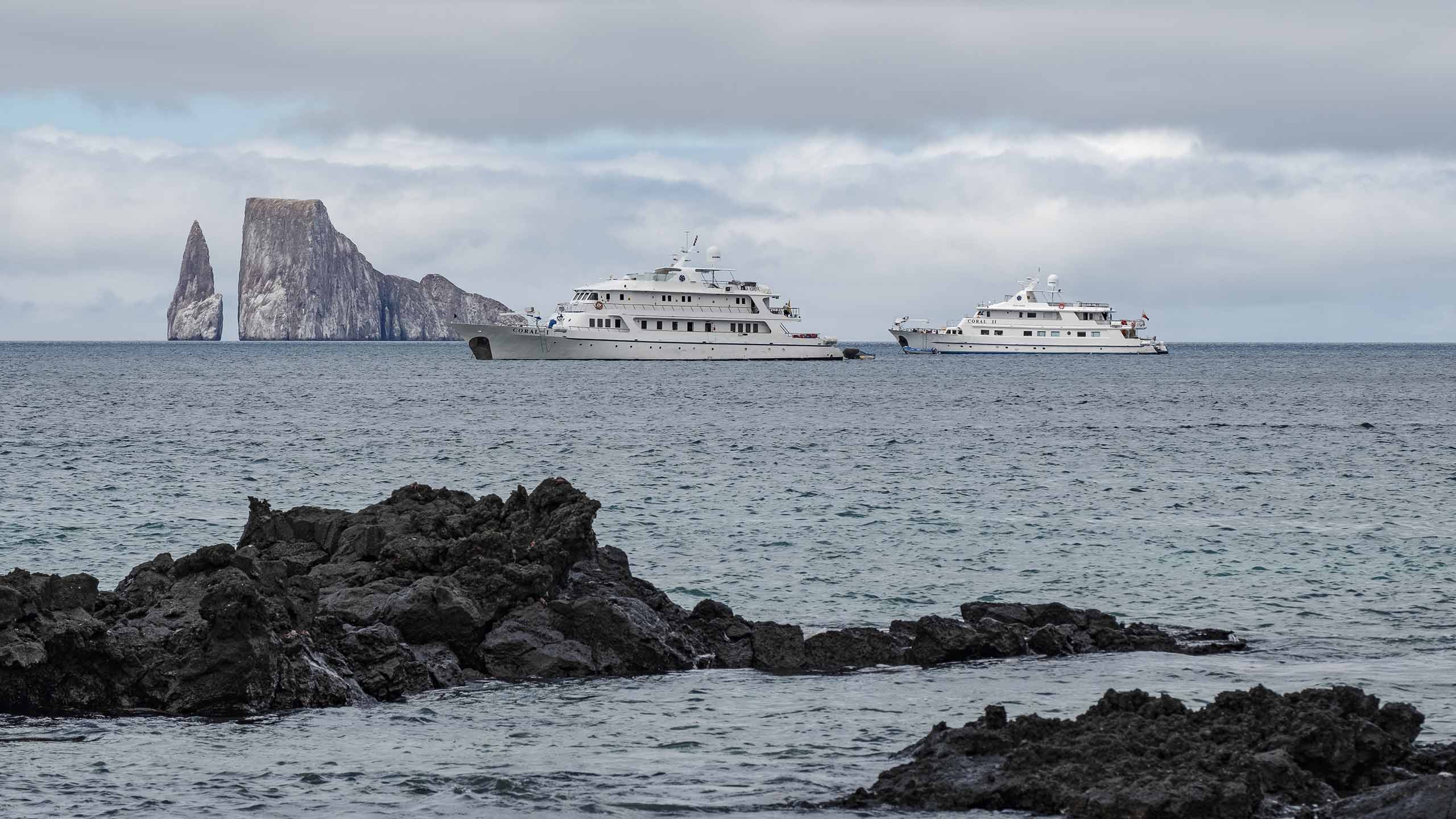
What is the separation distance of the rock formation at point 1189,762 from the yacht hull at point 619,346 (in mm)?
103719

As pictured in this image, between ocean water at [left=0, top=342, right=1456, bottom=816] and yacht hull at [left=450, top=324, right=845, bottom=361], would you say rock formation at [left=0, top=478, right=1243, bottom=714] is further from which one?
yacht hull at [left=450, top=324, right=845, bottom=361]

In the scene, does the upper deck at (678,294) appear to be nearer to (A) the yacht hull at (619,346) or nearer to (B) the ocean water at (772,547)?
(A) the yacht hull at (619,346)

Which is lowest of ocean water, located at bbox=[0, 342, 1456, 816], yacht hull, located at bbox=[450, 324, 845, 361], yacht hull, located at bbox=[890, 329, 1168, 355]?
ocean water, located at bbox=[0, 342, 1456, 816]

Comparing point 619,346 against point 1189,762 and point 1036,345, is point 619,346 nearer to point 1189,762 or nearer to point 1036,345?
point 1036,345

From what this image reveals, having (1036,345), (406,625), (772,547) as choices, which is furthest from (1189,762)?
(1036,345)

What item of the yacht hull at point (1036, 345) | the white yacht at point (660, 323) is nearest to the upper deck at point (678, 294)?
the white yacht at point (660, 323)

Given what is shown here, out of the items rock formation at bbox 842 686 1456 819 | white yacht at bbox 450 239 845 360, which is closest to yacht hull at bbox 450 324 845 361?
white yacht at bbox 450 239 845 360

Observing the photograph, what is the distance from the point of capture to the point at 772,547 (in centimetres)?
2439

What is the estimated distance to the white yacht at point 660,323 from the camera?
11362 centimetres

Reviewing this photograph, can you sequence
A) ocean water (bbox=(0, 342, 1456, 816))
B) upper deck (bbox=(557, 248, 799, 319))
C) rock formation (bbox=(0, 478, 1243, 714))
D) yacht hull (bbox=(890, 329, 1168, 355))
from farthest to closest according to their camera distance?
yacht hull (bbox=(890, 329, 1168, 355))
upper deck (bbox=(557, 248, 799, 319))
rock formation (bbox=(0, 478, 1243, 714))
ocean water (bbox=(0, 342, 1456, 816))

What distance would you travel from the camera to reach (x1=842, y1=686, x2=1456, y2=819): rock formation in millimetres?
9367

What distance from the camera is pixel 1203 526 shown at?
88.5 feet

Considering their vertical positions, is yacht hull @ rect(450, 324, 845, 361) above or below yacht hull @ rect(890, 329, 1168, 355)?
below

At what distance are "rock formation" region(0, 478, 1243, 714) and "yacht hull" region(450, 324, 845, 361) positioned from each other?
95.8 meters
